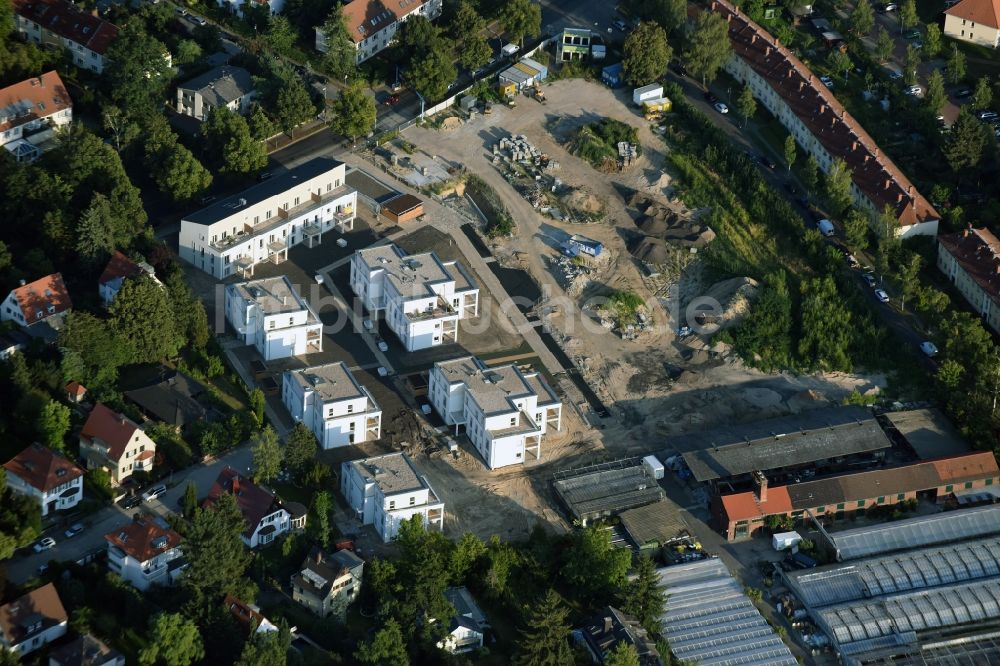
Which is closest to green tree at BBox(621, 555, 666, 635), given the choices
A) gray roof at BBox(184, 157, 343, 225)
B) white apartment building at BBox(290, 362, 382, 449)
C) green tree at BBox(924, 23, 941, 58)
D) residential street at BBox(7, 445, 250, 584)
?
white apartment building at BBox(290, 362, 382, 449)

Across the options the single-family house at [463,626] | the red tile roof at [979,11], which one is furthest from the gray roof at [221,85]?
the red tile roof at [979,11]

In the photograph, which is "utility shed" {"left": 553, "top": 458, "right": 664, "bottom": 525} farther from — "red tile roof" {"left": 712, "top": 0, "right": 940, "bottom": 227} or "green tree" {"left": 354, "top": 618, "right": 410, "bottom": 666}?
"red tile roof" {"left": 712, "top": 0, "right": 940, "bottom": 227}

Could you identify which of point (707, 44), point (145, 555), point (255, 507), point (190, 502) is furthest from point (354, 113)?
point (145, 555)

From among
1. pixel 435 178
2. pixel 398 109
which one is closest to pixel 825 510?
pixel 435 178

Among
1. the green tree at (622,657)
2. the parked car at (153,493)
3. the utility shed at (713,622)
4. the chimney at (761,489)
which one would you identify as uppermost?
the green tree at (622,657)

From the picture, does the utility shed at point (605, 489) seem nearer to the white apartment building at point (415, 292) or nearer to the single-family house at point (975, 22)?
the white apartment building at point (415, 292)

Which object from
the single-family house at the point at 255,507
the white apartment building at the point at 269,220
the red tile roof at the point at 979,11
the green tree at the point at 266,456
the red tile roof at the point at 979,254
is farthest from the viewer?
the red tile roof at the point at 979,11

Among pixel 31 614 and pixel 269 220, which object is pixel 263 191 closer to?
pixel 269 220
